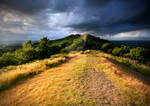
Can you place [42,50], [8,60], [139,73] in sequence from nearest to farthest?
[139,73] < [8,60] < [42,50]

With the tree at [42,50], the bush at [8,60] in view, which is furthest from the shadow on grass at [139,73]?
the tree at [42,50]

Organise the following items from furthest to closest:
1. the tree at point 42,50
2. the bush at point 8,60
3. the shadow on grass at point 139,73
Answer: the tree at point 42,50, the bush at point 8,60, the shadow on grass at point 139,73

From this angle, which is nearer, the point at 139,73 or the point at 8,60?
the point at 139,73

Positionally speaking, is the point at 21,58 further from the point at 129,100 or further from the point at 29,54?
the point at 129,100

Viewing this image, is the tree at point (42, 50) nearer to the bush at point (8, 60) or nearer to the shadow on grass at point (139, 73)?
the bush at point (8, 60)

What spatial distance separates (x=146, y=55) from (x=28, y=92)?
4586cm

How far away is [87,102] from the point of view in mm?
2830

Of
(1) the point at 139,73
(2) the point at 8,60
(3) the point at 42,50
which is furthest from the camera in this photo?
(3) the point at 42,50

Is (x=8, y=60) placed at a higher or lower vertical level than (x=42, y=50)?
lower

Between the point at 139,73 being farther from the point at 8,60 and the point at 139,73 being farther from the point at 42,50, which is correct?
the point at 42,50

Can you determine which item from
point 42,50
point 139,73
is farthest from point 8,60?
point 139,73

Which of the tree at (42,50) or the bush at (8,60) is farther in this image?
the tree at (42,50)

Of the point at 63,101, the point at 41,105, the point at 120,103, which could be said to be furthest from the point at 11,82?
the point at 120,103

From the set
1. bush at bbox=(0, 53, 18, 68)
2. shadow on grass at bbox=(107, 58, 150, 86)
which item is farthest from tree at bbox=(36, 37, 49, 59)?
shadow on grass at bbox=(107, 58, 150, 86)
